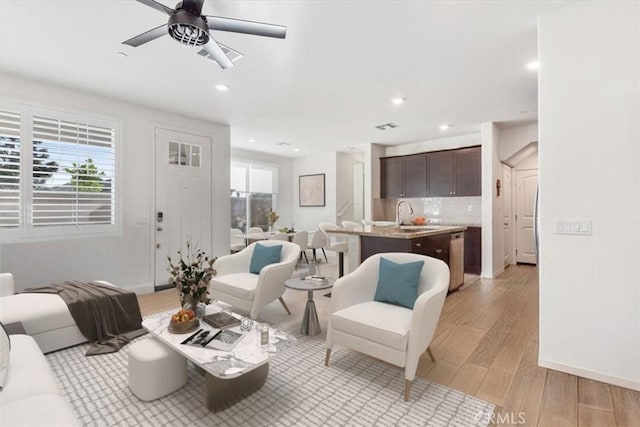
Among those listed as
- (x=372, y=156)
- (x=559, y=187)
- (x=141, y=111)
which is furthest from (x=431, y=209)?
(x=141, y=111)

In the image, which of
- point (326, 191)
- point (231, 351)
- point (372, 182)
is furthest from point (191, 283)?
point (326, 191)

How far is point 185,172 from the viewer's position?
192 inches

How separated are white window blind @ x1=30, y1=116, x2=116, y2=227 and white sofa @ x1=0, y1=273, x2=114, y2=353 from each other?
1.11 meters

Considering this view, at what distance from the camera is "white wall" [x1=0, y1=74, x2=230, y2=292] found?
11.5 feet

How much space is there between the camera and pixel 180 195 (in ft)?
15.8

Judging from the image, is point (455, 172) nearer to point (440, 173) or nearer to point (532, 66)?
point (440, 173)

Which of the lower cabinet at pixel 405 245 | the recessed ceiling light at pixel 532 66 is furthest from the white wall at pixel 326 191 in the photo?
the recessed ceiling light at pixel 532 66

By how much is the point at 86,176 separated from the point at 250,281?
2559 mm

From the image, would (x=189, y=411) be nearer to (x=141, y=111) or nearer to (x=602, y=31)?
(x=602, y=31)

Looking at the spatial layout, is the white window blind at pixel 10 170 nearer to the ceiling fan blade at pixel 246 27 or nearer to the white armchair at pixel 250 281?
the white armchair at pixel 250 281

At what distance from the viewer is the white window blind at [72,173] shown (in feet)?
11.8

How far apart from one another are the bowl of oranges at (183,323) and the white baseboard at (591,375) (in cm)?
263

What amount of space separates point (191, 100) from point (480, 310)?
4.57 meters

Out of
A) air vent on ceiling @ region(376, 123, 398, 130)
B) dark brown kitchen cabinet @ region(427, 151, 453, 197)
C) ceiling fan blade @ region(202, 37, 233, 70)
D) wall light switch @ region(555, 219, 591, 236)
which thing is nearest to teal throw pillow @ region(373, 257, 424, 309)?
wall light switch @ region(555, 219, 591, 236)
